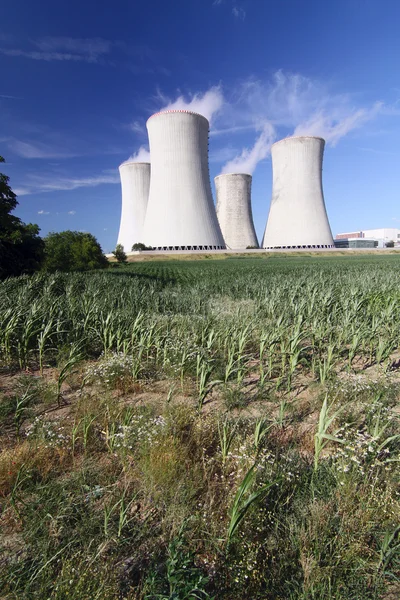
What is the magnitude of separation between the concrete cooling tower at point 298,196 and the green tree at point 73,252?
21.6m

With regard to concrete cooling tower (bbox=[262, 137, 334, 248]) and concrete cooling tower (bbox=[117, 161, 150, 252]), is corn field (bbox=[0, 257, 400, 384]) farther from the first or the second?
concrete cooling tower (bbox=[117, 161, 150, 252])

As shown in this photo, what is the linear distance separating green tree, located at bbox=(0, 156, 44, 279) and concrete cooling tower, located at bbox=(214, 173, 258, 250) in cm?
3427

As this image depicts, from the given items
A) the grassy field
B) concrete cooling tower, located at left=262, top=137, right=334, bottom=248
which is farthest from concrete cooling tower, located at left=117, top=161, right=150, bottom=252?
the grassy field

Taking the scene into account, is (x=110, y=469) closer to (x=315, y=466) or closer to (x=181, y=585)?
(x=181, y=585)

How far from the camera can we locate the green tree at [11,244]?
42.5 feet

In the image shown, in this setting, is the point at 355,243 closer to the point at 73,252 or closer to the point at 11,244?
the point at 73,252

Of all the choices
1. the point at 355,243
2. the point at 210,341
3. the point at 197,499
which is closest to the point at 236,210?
the point at 355,243

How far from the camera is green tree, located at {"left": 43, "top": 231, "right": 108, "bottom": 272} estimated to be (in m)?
25.5

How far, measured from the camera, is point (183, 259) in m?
34.2

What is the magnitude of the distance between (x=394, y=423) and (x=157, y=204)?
3066 centimetres

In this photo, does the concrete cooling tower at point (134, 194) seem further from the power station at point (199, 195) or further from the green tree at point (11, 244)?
the green tree at point (11, 244)

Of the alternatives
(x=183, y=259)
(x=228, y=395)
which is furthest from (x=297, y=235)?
(x=228, y=395)

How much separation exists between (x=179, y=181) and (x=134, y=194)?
13075 millimetres

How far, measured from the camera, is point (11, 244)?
1387 centimetres
